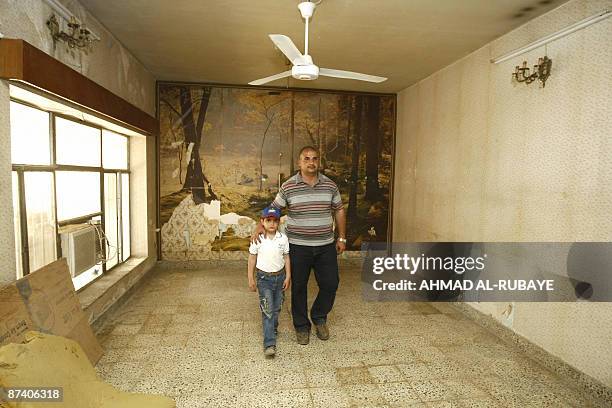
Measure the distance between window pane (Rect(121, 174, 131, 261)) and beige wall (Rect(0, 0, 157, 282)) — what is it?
0.10 metres

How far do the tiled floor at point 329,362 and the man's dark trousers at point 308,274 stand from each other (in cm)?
28

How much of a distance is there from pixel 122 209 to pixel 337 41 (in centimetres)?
340

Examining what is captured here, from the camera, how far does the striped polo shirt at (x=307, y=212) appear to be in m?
3.01

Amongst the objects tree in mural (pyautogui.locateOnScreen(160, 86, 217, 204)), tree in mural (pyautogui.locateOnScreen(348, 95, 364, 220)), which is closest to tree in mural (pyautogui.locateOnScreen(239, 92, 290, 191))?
tree in mural (pyautogui.locateOnScreen(160, 86, 217, 204))

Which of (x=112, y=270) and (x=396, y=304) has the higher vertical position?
(x=112, y=270)

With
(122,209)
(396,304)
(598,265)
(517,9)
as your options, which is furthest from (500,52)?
(122,209)

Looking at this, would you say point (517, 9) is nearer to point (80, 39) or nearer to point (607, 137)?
point (607, 137)

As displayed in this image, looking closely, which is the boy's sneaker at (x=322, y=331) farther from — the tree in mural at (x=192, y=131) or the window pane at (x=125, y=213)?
the tree in mural at (x=192, y=131)

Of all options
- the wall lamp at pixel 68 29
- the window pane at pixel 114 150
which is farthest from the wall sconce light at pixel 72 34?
the window pane at pixel 114 150

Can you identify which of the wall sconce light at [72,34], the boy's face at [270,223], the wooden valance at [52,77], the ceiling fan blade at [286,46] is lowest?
the boy's face at [270,223]

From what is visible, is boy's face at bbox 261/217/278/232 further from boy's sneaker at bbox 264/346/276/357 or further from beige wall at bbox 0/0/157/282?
beige wall at bbox 0/0/157/282

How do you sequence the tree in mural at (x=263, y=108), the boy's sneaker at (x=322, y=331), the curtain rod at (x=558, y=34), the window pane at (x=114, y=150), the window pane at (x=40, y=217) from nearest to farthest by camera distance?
the curtain rod at (x=558, y=34)
the window pane at (x=40, y=217)
the boy's sneaker at (x=322, y=331)
the window pane at (x=114, y=150)
the tree in mural at (x=263, y=108)

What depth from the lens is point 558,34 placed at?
275 centimetres

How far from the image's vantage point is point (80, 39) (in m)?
2.78
